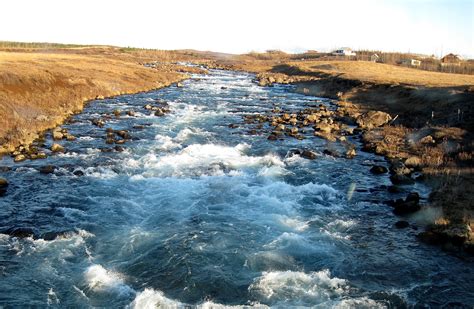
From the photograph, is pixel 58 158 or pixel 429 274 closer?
pixel 429 274

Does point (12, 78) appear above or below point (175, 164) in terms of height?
above

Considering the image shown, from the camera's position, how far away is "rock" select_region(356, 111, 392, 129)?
37.7 meters

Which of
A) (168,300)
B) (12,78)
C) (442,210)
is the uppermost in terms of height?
(12,78)

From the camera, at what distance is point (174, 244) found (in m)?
15.6

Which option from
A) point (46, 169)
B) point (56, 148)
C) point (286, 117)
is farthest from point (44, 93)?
point (286, 117)

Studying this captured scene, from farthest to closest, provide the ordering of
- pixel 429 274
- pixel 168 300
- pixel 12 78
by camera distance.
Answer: pixel 12 78 → pixel 429 274 → pixel 168 300

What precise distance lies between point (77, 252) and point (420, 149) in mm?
23190

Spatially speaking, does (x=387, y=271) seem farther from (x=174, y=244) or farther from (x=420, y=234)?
(x=174, y=244)

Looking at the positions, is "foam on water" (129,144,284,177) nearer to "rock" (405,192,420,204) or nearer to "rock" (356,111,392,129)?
"rock" (405,192,420,204)

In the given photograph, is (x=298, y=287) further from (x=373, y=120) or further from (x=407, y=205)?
(x=373, y=120)

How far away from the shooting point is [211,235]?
16391 mm

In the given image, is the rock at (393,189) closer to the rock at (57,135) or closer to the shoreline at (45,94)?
the shoreline at (45,94)

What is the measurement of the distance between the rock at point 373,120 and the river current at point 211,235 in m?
9.79

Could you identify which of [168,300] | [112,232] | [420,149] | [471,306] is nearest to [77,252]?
[112,232]
